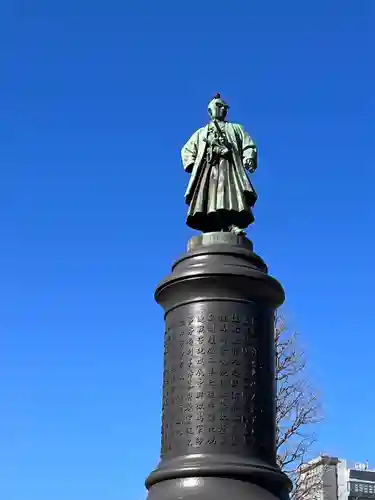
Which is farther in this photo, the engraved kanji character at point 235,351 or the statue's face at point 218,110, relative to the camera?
the statue's face at point 218,110

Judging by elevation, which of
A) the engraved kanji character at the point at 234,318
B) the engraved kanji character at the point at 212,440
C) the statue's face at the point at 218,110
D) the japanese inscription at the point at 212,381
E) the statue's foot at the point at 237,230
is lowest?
the engraved kanji character at the point at 212,440

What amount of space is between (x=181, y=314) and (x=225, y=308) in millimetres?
463

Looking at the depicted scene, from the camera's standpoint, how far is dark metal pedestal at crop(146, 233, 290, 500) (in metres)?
6.63

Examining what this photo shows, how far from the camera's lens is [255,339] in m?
7.20

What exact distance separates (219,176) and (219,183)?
3.8 inches

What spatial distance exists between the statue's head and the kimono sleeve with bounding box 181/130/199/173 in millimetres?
270

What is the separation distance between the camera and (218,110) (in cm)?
851

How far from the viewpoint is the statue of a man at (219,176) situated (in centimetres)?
802

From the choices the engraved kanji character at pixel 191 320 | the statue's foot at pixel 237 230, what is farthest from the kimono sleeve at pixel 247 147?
the engraved kanji character at pixel 191 320

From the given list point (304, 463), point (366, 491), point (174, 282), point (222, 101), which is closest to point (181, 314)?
point (174, 282)

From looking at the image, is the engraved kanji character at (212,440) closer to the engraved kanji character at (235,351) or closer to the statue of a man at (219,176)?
the engraved kanji character at (235,351)

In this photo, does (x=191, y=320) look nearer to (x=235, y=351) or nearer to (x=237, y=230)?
(x=235, y=351)

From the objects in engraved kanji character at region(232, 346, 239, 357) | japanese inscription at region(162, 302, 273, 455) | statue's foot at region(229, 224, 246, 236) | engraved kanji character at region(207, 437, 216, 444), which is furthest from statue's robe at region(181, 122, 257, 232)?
engraved kanji character at region(207, 437, 216, 444)

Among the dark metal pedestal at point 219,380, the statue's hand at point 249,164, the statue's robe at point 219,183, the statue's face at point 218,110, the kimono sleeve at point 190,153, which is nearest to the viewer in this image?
the dark metal pedestal at point 219,380
